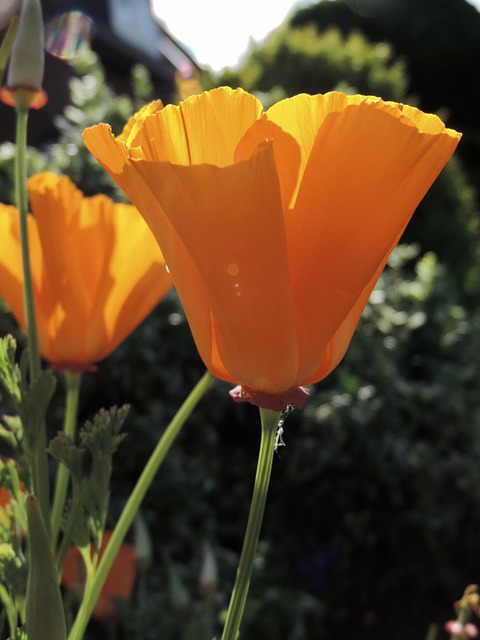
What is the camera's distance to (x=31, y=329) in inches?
22.5

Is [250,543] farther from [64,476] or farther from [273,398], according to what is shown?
[64,476]

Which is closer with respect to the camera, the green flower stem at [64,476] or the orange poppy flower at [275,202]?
the orange poppy flower at [275,202]

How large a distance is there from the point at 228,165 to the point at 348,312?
0.12 metres

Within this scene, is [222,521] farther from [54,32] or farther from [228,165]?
[228,165]

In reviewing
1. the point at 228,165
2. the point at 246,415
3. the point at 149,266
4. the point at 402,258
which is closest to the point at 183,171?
the point at 228,165

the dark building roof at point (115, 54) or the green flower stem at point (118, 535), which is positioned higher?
the green flower stem at point (118, 535)

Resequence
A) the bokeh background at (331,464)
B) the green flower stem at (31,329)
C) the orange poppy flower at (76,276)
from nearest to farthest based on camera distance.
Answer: the green flower stem at (31,329)
the orange poppy flower at (76,276)
the bokeh background at (331,464)

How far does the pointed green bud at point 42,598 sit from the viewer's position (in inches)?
17.6

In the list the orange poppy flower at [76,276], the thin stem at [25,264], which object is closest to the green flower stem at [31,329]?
the thin stem at [25,264]

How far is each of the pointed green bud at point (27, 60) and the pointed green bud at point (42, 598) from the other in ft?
1.06

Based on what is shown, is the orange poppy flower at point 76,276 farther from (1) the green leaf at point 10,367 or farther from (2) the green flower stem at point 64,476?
(1) the green leaf at point 10,367

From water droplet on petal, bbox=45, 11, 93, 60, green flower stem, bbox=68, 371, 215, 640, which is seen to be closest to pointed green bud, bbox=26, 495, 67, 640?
green flower stem, bbox=68, 371, 215, 640

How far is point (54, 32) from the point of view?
0.98 metres

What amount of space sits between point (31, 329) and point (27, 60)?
0.20 m
